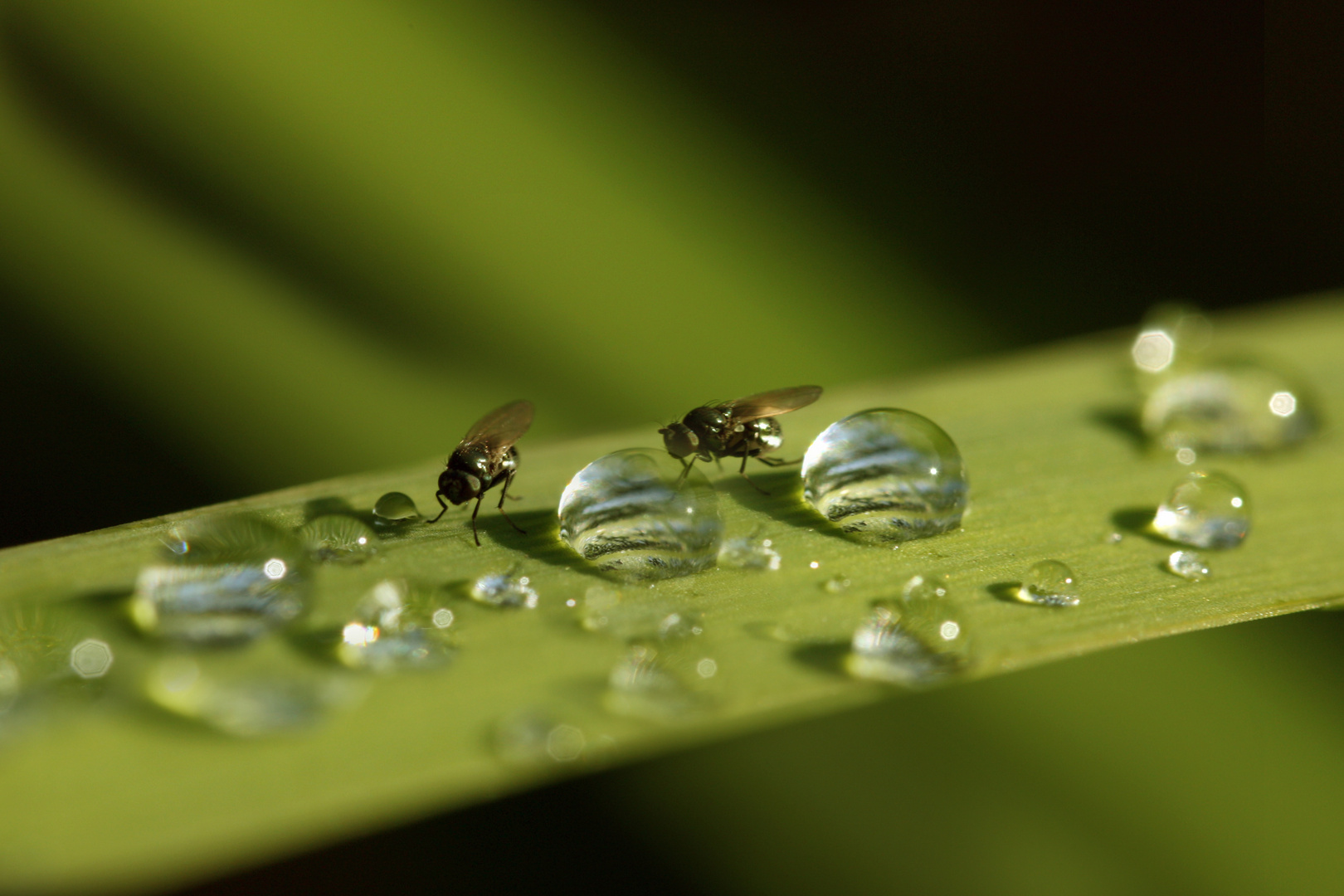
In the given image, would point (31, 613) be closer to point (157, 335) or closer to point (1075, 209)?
point (157, 335)

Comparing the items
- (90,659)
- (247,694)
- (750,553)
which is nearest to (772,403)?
(750,553)

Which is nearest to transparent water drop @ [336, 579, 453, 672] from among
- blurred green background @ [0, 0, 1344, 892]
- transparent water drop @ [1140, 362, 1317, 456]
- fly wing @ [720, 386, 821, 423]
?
fly wing @ [720, 386, 821, 423]

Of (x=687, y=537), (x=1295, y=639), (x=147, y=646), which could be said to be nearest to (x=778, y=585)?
(x=687, y=537)

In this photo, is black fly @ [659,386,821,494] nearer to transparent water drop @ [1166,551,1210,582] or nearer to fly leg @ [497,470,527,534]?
fly leg @ [497,470,527,534]

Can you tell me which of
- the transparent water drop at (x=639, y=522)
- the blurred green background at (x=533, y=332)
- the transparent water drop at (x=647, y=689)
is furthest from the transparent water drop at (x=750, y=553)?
the blurred green background at (x=533, y=332)

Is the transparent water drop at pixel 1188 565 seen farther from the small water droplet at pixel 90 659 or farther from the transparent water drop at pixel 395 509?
the small water droplet at pixel 90 659

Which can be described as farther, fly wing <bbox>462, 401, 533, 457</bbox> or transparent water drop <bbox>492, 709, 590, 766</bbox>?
fly wing <bbox>462, 401, 533, 457</bbox>
